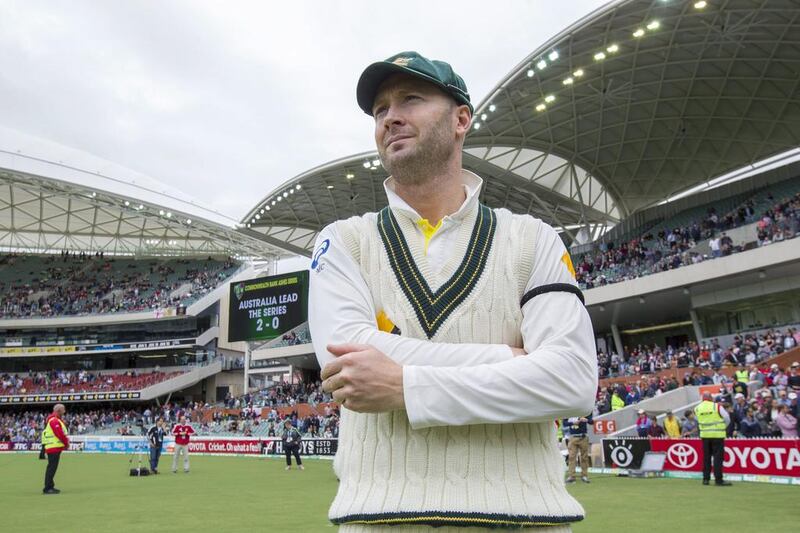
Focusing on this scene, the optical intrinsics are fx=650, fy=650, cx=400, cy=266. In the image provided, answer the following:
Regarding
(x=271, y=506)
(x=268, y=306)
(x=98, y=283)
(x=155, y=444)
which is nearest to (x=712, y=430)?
(x=271, y=506)

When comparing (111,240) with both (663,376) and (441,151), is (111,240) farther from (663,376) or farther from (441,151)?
(441,151)

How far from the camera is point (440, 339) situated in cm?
198

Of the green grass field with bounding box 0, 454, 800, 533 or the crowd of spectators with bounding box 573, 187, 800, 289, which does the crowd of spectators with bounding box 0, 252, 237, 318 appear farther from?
the green grass field with bounding box 0, 454, 800, 533

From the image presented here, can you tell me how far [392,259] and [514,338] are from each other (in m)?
0.47

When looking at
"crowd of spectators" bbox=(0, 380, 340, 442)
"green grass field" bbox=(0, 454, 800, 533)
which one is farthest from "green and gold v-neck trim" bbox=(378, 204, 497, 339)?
"crowd of spectators" bbox=(0, 380, 340, 442)

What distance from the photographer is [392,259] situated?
84.0 inches

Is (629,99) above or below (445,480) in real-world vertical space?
above

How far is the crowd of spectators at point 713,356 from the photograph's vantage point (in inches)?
Result: 951

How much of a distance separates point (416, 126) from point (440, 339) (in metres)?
0.73

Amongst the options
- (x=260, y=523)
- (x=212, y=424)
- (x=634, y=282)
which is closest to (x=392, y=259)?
(x=260, y=523)

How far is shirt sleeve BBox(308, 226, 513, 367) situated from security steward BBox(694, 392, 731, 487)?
39.9 feet

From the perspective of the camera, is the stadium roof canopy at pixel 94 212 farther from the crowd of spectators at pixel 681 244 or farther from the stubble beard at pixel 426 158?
the stubble beard at pixel 426 158

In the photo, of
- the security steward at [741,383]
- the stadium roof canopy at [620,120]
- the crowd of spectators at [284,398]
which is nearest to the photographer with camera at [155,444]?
the security steward at [741,383]

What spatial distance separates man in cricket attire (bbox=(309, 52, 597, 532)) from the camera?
1.77 meters
